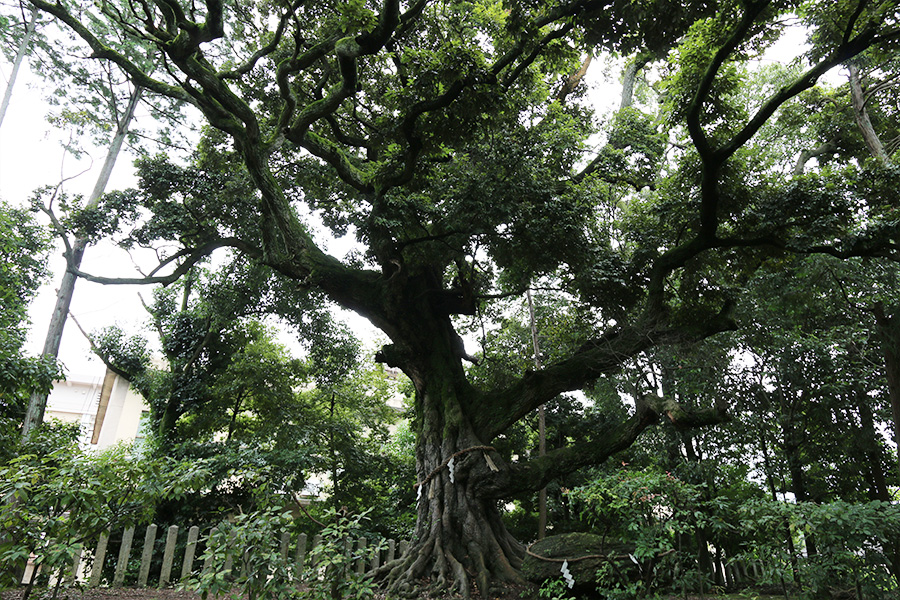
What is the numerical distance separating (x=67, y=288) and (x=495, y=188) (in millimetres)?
9820

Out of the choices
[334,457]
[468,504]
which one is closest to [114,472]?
[468,504]

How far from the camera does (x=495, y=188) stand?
6.34 metres

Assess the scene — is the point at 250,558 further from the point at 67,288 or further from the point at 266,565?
the point at 67,288

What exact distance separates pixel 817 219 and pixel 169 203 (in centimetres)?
914

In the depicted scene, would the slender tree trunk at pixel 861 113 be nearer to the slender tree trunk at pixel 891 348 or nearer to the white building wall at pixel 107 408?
the slender tree trunk at pixel 891 348

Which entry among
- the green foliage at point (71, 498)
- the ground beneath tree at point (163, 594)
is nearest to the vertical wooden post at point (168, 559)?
the ground beneath tree at point (163, 594)

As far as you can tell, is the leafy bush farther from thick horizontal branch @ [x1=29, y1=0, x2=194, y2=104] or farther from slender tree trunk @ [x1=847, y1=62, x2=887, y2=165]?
slender tree trunk @ [x1=847, y1=62, x2=887, y2=165]

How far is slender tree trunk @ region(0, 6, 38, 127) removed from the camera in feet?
34.1

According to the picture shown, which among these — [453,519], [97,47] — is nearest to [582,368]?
[453,519]

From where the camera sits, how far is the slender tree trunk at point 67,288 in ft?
29.5

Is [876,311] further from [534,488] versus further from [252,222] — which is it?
[252,222]

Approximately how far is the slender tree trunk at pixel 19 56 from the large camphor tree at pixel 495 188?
5.06 meters

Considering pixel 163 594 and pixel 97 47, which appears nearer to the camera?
pixel 163 594

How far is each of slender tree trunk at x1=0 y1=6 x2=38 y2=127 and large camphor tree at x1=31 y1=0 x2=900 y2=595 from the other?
506 cm
